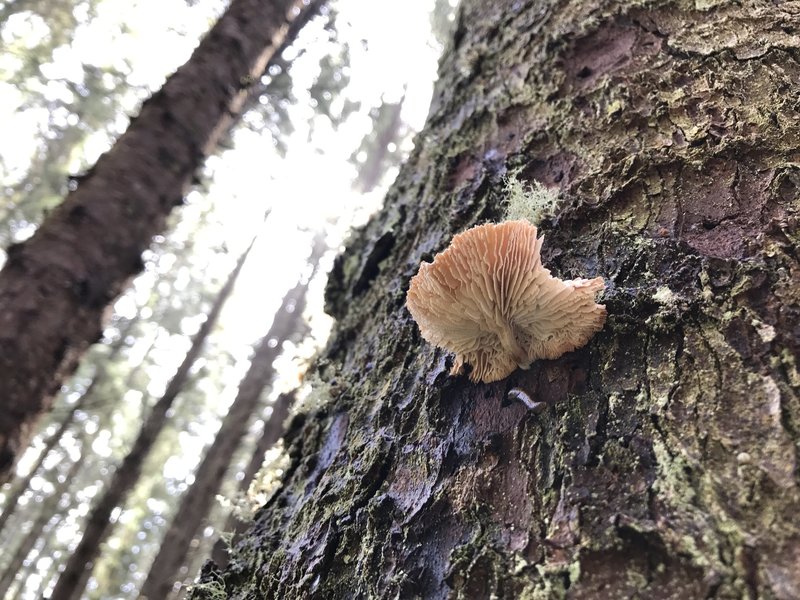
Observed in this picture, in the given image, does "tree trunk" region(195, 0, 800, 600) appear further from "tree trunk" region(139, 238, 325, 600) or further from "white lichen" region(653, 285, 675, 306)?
"tree trunk" region(139, 238, 325, 600)

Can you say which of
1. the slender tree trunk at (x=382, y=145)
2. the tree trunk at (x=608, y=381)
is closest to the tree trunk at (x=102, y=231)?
the tree trunk at (x=608, y=381)

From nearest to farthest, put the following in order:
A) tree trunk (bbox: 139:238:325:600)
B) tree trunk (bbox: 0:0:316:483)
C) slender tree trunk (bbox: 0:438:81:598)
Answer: tree trunk (bbox: 0:0:316:483) < tree trunk (bbox: 139:238:325:600) < slender tree trunk (bbox: 0:438:81:598)

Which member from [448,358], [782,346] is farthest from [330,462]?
[782,346]

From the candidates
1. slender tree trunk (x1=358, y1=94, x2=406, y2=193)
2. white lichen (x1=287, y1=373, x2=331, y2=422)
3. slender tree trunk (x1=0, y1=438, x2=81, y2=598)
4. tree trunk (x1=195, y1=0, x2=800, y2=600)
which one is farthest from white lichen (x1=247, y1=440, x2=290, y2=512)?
slender tree trunk (x1=0, y1=438, x2=81, y2=598)

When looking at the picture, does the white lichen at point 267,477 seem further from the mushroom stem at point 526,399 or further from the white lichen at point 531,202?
the white lichen at point 531,202

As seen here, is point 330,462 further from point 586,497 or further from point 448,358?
point 586,497

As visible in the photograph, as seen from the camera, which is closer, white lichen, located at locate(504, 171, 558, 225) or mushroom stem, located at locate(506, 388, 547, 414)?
mushroom stem, located at locate(506, 388, 547, 414)

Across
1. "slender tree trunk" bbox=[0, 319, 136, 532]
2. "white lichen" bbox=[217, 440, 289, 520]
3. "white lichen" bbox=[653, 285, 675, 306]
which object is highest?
"slender tree trunk" bbox=[0, 319, 136, 532]
